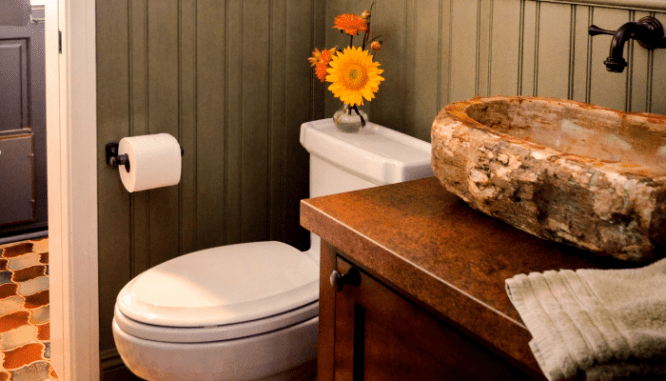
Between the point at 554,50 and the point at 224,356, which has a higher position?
the point at 554,50

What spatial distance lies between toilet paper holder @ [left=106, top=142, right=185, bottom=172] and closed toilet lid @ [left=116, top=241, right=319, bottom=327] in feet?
1.05

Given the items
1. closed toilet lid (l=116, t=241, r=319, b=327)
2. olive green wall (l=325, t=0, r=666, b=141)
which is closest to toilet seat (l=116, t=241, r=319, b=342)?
closed toilet lid (l=116, t=241, r=319, b=327)

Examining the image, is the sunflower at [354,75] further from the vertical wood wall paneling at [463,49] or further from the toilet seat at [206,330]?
the toilet seat at [206,330]

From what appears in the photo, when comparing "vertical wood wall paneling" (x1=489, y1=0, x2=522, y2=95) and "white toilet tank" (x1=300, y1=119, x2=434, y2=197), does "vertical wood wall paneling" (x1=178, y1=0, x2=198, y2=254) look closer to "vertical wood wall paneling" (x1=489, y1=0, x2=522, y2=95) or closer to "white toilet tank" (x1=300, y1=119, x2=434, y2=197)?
"white toilet tank" (x1=300, y1=119, x2=434, y2=197)

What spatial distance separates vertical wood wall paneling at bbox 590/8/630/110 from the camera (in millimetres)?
1234

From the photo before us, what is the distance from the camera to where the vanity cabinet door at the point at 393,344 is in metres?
0.83

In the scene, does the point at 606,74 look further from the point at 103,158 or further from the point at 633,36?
the point at 103,158

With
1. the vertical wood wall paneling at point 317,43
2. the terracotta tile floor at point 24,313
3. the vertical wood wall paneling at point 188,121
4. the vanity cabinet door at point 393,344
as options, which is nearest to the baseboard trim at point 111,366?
the terracotta tile floor at point 24,313

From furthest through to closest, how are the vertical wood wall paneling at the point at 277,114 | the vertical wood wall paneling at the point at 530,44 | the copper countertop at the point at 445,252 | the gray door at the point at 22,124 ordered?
the gray door at the point at 22,124 → the vertical wood wall paneling at the point at 277,114 → the vertical wood wall paneling at the point at 530,44 → the copper countertop at the point at 445,252

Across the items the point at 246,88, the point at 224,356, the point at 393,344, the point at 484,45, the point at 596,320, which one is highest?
the point at 484,45

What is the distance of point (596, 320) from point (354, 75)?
3.56ft

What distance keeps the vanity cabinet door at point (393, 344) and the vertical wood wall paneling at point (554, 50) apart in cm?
63

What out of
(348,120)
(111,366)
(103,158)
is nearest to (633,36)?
(348,120)

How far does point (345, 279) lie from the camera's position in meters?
1.03
